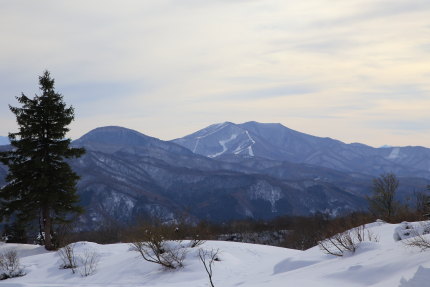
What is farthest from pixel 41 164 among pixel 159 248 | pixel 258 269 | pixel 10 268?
pixel 258 269

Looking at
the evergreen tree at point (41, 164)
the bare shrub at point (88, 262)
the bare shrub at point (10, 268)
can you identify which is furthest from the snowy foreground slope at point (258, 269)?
the evergreen tree at point (41, 164)

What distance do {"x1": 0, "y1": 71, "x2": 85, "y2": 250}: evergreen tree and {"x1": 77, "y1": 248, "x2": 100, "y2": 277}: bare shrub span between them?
20.7 feet

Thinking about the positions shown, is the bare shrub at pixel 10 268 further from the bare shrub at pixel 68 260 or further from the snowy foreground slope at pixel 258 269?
the bare shrub at pixel 68 260

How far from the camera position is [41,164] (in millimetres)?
26969

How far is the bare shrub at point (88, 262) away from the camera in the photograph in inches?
768

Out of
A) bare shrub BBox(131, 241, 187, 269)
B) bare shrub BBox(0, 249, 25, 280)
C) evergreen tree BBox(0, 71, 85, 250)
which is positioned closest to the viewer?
bare shrub BBox(131, 241, 187, 269)

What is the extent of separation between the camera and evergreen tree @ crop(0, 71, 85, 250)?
89.4 ft

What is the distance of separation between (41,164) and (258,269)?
15.9 meters

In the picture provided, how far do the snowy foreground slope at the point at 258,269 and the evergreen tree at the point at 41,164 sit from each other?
2852mm

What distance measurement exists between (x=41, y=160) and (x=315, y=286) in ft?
69.7

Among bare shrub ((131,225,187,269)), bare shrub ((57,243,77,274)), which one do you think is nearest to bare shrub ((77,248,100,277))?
bare shrub ((57,243,77,274))

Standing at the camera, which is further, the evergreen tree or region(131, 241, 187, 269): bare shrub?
the evergreen tree

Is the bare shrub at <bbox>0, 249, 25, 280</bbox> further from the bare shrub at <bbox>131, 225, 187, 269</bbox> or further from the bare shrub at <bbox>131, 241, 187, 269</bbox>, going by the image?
the bare shrub at <bbox>131, 241, 187, 269</bbox>

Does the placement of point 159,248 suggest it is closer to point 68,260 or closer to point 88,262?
point 88,262
